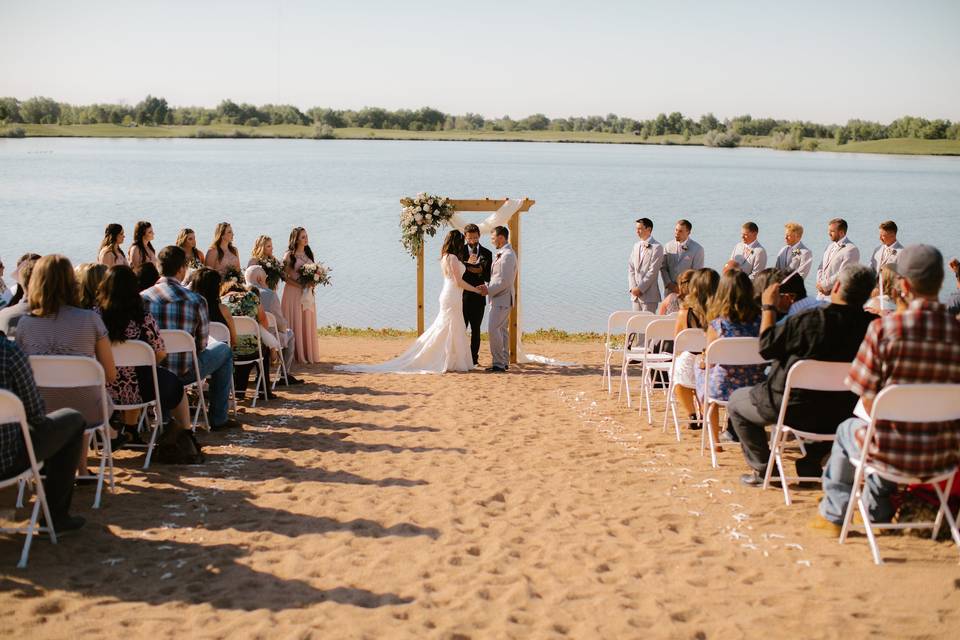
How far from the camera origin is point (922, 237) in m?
33.1

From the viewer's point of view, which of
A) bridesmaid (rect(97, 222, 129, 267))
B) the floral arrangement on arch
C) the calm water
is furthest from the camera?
the calm water

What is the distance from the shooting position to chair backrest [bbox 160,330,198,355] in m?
6.91

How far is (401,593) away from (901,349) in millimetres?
2773

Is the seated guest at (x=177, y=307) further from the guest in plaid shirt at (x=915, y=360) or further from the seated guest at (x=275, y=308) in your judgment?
the guest in plaid shirt at (x=915, y=360)

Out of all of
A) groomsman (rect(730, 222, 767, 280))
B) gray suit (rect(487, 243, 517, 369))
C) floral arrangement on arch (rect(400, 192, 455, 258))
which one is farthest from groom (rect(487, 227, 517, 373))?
groomsman (rect(730, 222, 767, 280))

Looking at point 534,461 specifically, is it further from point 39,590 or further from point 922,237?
point 922,237

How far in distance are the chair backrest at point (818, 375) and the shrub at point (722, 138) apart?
109m

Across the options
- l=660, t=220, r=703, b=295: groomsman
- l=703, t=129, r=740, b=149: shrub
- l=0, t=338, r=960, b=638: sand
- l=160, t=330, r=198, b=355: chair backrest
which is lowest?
l=0, t=338, r=960, b=638: sand

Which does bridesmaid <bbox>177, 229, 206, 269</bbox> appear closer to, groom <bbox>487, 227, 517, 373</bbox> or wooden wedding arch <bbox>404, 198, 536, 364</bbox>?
wooden wedding arch <bbox>404, 198, 536, 364</bbox>

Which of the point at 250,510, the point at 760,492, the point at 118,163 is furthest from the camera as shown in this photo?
the point at 118,163

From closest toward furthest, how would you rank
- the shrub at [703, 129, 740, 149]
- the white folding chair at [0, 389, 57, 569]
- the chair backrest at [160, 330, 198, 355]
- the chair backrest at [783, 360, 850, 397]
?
the white folding chair at [0, 389, 57, 569], the chair backrest at [783, 360, 850, 397], the chair backrest at [160, 330, 198, 355], the shrub at [703, 129, 740, 149]

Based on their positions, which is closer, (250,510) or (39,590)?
(39,590)

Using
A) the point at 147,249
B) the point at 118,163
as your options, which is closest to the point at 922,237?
the point at 147,249

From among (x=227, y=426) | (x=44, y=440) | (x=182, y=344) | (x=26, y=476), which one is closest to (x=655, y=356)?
(x=227, y=426)
